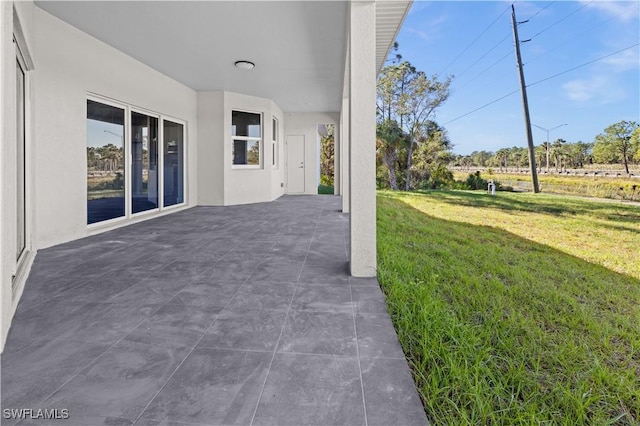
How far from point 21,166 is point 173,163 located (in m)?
3.97

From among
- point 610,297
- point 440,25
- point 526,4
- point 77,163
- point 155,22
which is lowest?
point 610,297

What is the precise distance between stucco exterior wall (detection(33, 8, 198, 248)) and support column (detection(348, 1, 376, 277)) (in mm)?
3482

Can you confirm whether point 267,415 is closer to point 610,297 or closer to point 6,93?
point 6,93

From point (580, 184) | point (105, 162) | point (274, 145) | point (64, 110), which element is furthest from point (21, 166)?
point (580, 184)

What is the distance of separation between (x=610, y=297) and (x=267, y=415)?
9.55ft

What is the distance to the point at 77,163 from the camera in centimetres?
448

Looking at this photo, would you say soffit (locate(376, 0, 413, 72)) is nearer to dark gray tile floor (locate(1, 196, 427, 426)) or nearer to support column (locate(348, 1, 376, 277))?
support column (locate(348, 1, 376, 277))

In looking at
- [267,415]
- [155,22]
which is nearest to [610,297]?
[267,415]

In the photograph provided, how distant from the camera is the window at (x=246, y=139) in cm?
865

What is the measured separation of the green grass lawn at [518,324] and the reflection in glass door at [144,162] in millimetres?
4063

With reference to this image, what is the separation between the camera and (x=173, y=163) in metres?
7.32

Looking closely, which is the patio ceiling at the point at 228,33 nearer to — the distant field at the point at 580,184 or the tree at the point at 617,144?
the distant field at the point at 580,184

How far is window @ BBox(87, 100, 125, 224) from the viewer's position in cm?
479

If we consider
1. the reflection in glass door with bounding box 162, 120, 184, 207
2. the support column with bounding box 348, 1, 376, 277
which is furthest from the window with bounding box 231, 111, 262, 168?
the support column with bounding box 348, 1, 376, 277
